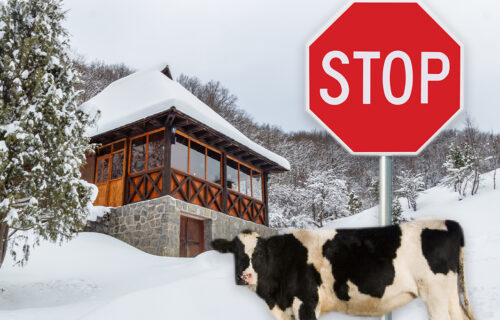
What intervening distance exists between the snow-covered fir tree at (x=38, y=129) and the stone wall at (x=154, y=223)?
12.0 ft

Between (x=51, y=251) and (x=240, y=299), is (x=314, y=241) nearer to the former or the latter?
(x=240, y=299)

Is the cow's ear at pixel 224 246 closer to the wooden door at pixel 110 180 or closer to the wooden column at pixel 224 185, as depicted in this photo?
the wooden door at pixel 110 180

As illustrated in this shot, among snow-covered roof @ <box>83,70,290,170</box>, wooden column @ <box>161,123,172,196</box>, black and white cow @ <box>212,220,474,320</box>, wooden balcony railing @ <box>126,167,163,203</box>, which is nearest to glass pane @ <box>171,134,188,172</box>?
wooden column @ <box>161,123,172,196</box>

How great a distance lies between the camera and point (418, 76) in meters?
1.84

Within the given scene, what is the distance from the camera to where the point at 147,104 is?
12289mm

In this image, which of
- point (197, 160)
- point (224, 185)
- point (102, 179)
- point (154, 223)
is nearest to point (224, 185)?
point (224, 185)

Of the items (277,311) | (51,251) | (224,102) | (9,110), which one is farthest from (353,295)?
(224,102)

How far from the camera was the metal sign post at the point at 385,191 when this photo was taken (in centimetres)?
162

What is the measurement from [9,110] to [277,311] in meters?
6.42

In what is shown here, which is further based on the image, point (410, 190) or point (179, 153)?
point (410, 190)

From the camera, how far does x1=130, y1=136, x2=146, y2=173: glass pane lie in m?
12.9

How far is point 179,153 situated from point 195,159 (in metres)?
0.89

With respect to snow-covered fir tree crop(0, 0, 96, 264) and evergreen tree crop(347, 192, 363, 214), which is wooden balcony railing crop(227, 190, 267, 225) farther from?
snow-covered fir tree crop(0, 0, 96, 264)

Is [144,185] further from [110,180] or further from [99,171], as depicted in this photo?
[99,171]
